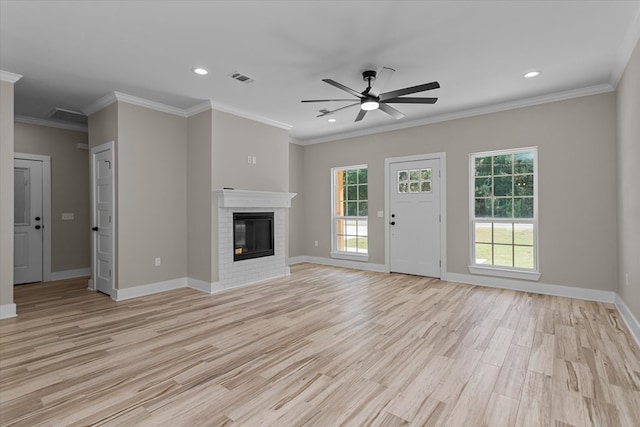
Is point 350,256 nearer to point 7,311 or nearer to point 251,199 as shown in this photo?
point 251,199

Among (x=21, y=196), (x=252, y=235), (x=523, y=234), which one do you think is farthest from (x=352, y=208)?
(x=21, y=196)

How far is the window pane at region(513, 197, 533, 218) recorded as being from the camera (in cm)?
472

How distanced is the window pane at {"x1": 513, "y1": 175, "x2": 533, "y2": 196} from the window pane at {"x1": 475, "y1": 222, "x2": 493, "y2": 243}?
0.63 meters

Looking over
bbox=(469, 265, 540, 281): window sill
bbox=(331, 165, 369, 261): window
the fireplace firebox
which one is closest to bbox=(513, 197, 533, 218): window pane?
bbox=(469, 265, 540, 281): window sill

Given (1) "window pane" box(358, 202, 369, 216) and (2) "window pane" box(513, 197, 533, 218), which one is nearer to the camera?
(2) "window pane" box(513, 197, 533, 218)

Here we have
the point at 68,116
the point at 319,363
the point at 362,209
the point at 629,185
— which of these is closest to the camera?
the point at 319,363

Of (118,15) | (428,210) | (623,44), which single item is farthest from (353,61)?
(428,210)

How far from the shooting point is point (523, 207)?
478 cm

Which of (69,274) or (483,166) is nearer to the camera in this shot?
(483,166)

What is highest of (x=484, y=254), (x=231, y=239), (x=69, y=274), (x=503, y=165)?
(x=503, y=165)

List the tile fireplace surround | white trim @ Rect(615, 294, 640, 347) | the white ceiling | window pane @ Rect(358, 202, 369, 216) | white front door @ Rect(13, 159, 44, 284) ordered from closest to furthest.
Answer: the white ceiling < white trim @ Rect(615, 294, 640, 347) < the tile fireplace surround < white front door @ Rect(13, 159, 44, 284) < window pane @ Rect(358, 202, 369, 216)

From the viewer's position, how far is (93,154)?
16.0 ft

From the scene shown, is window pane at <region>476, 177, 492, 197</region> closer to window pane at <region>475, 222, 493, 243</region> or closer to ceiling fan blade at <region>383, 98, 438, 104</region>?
window pane at <region>475, 222, 493, 243</region>

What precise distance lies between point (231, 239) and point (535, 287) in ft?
14.6
